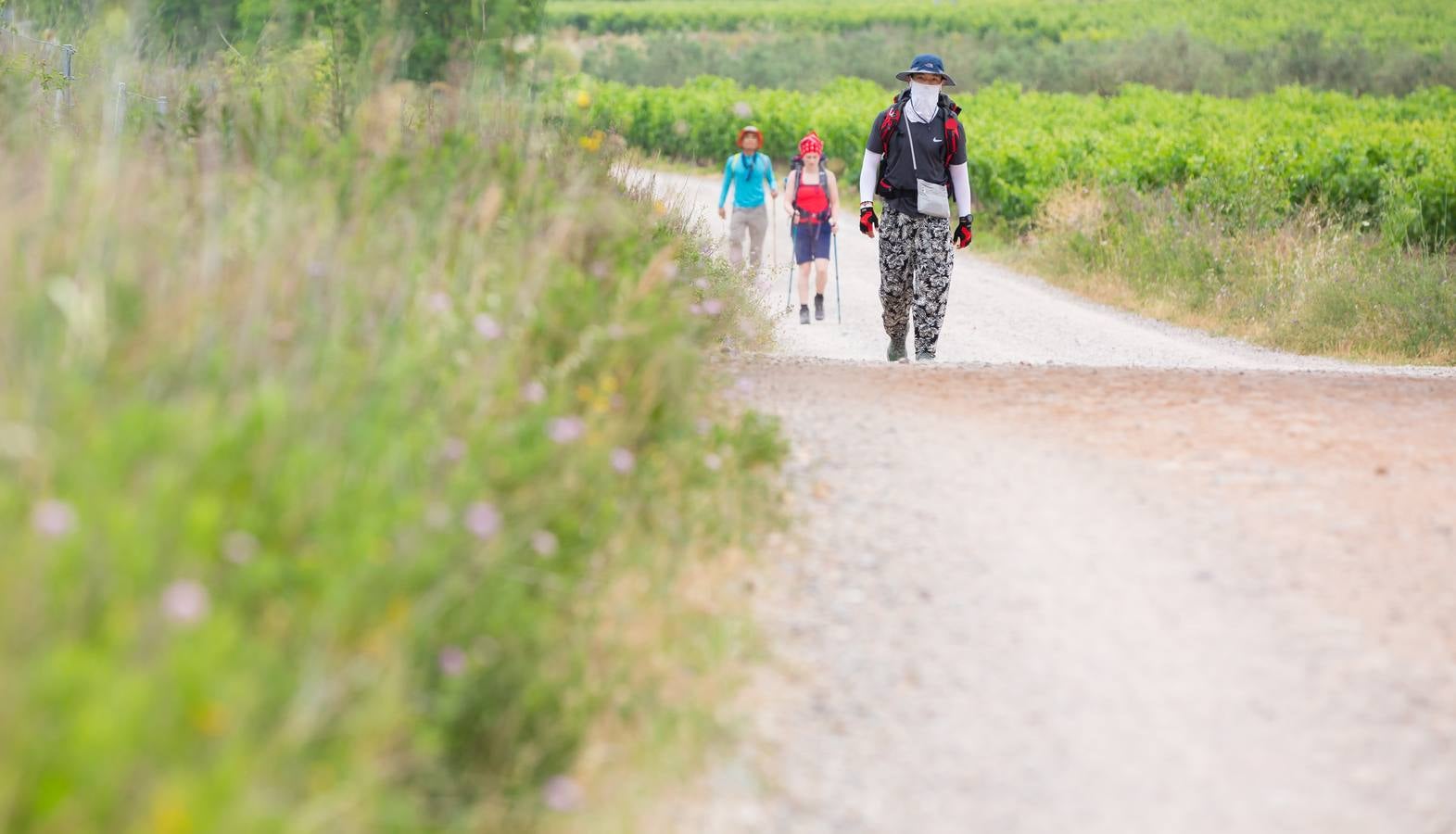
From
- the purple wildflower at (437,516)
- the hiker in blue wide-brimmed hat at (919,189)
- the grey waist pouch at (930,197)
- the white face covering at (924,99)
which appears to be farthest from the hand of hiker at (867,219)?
the purple wildflower at (437,516)

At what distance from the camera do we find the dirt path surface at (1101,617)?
14.2 ft

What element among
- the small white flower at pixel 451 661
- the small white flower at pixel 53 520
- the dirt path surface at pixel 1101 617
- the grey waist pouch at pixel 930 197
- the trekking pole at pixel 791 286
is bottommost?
the trekking pole at pixel 791 286

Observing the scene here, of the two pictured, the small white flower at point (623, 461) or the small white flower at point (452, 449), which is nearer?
the small white flower at point (452, 449)

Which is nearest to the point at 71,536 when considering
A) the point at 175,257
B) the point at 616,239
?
the point at 175,257

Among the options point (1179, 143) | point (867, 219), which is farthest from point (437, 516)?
point (1179, 143)

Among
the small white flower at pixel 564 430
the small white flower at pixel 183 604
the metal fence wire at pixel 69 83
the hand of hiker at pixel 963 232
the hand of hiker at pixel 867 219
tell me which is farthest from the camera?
the hand of hiker at pixel 867 219

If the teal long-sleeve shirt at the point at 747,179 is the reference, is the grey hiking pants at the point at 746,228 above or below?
below

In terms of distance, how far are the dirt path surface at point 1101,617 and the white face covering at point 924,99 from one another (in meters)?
2.76

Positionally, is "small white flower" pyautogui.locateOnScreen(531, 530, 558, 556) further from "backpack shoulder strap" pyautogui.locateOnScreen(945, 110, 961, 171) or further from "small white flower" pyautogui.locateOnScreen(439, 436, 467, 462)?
"backpack shoulder strap" pyautogui.locateOnScreen(945, 110, 961, 171)

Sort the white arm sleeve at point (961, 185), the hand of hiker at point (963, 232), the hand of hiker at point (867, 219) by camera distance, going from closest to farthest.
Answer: the white arm sleeve at point (961, 185) → the hand of hiker at point (963, 232) → the hand of hiker at point (867, 219)

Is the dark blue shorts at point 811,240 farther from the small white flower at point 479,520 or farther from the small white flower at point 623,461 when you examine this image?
the small white flower at point 479,520

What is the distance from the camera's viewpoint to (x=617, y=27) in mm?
98375

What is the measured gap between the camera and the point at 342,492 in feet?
11.9

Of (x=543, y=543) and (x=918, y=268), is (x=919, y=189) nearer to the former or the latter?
(x=918, y=268)
